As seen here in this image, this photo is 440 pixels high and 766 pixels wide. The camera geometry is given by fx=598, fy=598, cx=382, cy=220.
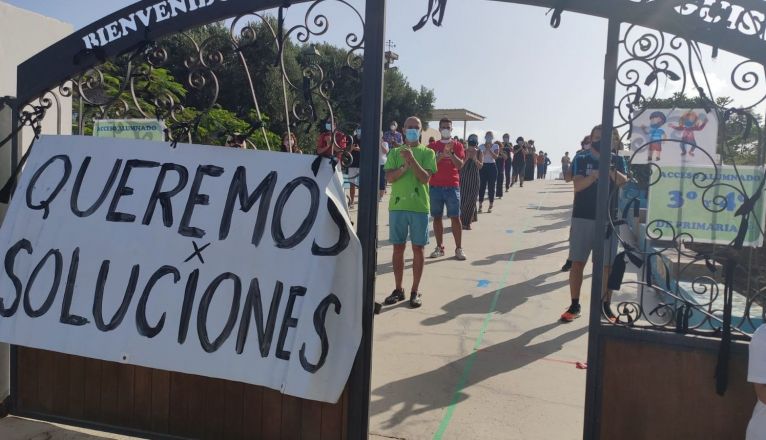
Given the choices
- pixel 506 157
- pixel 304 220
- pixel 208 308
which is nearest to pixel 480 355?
pixel 304 220

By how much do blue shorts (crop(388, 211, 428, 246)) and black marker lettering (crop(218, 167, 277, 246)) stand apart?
2908 millimetres

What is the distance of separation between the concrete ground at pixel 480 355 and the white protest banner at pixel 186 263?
3.36 ft

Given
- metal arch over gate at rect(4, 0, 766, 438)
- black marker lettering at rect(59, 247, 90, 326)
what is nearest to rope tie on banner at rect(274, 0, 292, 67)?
metal arch over gate at rect(4, 0, 766, 438)

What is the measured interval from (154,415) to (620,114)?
3114mm

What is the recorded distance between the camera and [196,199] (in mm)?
3363

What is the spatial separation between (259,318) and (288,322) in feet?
0.55

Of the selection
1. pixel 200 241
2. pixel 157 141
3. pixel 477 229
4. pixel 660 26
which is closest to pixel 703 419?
pixel 660 26

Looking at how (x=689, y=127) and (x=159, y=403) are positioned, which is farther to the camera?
(x=159, y=403)

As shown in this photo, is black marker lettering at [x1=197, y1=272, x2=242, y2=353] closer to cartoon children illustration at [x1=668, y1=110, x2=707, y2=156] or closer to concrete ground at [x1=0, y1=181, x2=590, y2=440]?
concrete ground at [x1=0, y1=181, x2=590, y2=440]

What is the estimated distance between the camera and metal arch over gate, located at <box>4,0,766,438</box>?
288 centimetres

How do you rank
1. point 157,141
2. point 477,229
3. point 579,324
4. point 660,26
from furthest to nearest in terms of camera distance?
point 477,229
point 579,324
point 157,141
point 660,26

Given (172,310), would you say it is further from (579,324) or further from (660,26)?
(579,324)

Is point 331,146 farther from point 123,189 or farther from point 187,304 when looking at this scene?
point 123,189

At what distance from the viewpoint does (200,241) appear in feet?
10.9
